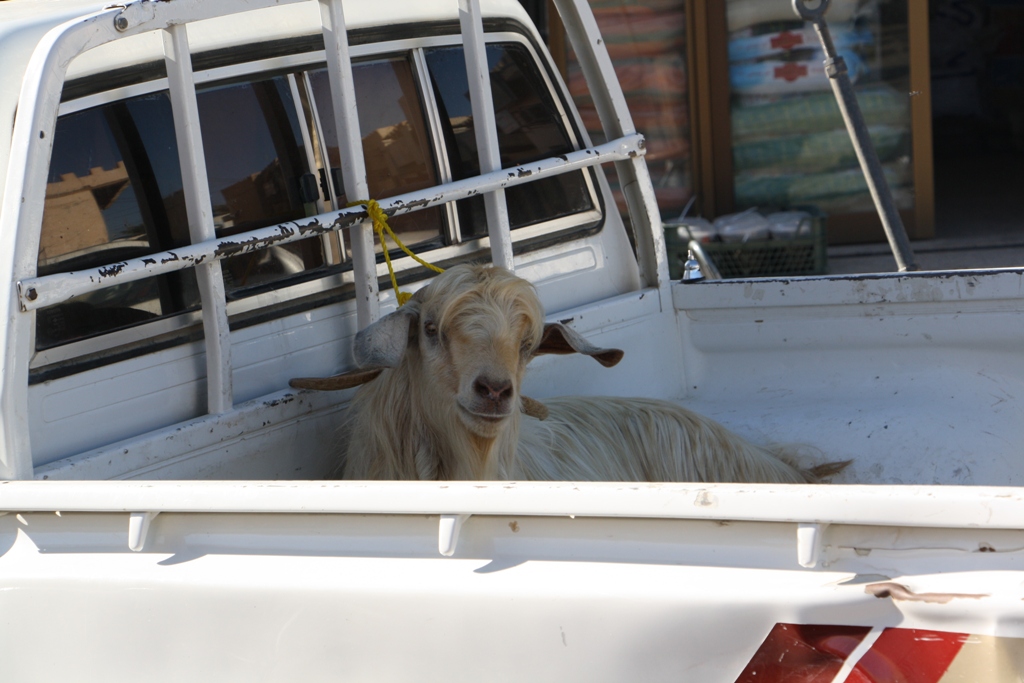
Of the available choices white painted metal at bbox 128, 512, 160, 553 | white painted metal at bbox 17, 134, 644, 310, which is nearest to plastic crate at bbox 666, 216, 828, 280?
white painted metal at bbox 17, 134, 644, 310

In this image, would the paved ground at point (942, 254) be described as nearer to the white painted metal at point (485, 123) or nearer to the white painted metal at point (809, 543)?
the white painted metal at point (485, 123)

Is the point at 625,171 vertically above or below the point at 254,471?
above

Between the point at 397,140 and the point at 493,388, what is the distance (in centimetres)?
109

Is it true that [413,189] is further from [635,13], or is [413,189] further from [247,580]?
[635,13]

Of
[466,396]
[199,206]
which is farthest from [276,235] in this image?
[466,396]

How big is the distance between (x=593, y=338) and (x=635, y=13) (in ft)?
22.5

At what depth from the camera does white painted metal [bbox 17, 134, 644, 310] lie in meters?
2.42

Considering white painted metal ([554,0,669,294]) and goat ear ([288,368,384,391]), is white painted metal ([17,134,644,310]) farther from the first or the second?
goat ear ([288,368,384,391])

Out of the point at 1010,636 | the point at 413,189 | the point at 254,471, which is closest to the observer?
the point at 1010,636

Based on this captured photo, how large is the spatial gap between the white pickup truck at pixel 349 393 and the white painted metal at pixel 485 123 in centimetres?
1

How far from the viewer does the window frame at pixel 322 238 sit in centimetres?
278

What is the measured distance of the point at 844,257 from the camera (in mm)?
10016

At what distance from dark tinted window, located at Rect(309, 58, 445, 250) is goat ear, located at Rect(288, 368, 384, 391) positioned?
508 millimetres

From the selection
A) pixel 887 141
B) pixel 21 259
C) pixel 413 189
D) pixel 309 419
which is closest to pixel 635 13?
pixel 887 141
